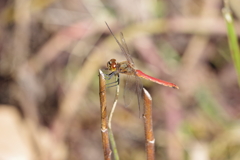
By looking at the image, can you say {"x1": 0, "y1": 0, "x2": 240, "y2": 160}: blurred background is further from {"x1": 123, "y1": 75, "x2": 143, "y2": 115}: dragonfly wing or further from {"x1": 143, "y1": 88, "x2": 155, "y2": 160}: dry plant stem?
{"x1": 143, "y1": 88, "x2": 155, "y2": 160}: dry plant stem

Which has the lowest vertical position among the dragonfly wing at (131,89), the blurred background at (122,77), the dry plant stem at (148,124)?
the dry plant stem at (148,124)

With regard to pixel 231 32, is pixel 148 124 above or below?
below

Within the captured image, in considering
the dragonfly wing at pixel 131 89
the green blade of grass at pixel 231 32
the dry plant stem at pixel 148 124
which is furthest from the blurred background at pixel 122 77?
the dry plant stem at pixel 148 124

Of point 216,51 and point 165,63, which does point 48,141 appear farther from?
point 216,51

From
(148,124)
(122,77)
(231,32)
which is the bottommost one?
(148,124)

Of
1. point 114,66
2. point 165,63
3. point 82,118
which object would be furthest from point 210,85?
point 114,66

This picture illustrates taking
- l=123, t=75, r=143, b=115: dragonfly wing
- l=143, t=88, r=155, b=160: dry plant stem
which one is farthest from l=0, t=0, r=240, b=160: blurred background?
l=143, t=88, r=155, b=160: dry plant stem

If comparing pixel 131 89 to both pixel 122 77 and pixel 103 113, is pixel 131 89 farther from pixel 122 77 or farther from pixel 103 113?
pixel 122 77

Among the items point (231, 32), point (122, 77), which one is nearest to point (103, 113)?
point (231, 32)

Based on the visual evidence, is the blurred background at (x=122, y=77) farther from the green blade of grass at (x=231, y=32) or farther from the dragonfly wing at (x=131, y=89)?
the green blade of grass at (x=231, y=32)
